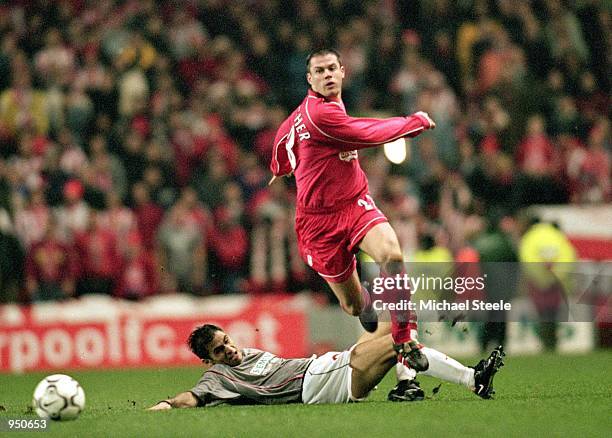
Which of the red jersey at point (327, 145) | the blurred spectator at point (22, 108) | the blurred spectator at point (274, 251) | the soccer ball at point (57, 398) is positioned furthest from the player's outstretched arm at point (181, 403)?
the blurred spectator at point (22, 108)

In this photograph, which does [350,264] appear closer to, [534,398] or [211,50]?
[534,398]

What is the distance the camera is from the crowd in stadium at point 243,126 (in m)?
13.8

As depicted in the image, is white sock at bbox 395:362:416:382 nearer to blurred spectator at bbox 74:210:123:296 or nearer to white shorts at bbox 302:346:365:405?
white shorts at bbox 302:346:365:405

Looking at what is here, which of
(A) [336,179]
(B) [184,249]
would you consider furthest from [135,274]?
(A) [336,179]

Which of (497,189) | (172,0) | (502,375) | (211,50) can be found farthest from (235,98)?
(502,375)

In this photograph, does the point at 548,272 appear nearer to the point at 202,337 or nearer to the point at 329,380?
the point at 329,380

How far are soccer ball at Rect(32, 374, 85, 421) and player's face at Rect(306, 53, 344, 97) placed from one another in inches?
104

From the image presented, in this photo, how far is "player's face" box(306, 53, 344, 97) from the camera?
321 inches

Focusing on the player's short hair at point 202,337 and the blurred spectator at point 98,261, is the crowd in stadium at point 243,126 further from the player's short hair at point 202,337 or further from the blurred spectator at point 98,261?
the player's short hair at point 202,337

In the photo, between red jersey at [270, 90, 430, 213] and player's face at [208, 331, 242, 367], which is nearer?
player's face at [208, 331, 242, 367]

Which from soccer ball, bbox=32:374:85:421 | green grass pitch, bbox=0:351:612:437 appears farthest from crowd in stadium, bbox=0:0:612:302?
soccer ball, bbox=32:374:85:421

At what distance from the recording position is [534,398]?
7.85 metres

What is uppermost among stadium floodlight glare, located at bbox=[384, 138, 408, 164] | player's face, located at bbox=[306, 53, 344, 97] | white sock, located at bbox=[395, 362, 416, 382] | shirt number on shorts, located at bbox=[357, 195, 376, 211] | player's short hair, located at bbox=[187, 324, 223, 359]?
player's face, located at bbox=[306, 53, 344, 97]

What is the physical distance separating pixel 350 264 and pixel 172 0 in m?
9.60
